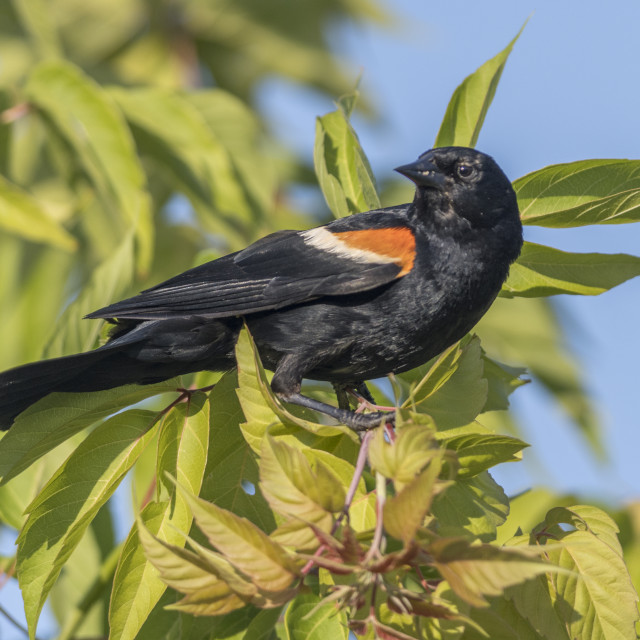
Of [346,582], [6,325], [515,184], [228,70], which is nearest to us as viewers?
[346,582]

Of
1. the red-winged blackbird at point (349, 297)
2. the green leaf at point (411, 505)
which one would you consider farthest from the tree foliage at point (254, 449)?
the red-winged blackbird at point (349, 297)

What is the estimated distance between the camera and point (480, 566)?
147cm

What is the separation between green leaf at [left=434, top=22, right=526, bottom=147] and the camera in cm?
251

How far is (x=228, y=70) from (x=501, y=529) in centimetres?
335

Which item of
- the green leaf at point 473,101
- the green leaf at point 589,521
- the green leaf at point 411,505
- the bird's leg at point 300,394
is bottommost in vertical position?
the bird's leg at point 300,394

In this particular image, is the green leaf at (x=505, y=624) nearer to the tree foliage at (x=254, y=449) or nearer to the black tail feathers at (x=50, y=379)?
the tree foliage at (x=254, y=449)

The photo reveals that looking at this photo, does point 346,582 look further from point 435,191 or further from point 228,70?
point 228,70

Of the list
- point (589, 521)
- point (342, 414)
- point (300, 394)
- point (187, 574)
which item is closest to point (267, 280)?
point (300, 394)

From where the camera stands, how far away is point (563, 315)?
14.3 ft

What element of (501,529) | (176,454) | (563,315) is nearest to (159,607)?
(176,454)

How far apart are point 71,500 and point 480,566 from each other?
1.01 m

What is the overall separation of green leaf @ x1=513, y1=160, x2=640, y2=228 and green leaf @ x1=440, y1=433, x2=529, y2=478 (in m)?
0.74

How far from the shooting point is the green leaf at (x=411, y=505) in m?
1.48

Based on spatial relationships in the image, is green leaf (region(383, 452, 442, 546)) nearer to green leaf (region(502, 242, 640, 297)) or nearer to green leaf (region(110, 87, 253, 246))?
green leaf (region(502, 242, 640, 297))
